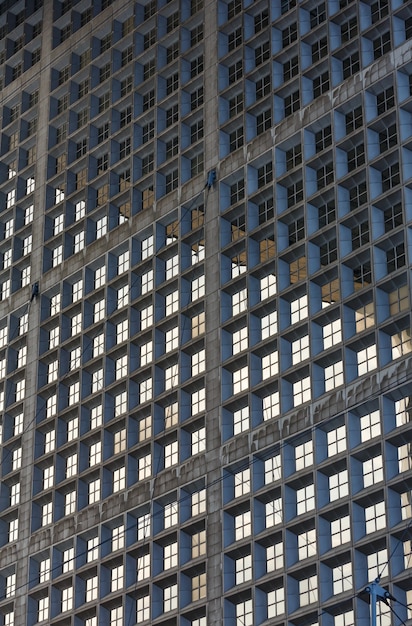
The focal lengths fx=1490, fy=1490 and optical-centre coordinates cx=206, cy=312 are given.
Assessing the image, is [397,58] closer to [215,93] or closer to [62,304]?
[215,93]

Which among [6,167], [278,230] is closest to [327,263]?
[278,230]

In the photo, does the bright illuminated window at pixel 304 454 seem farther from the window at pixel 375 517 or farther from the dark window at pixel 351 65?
the dark window at pixel 351 65

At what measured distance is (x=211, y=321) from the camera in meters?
96.6

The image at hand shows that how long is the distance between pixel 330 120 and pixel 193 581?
1185 inches

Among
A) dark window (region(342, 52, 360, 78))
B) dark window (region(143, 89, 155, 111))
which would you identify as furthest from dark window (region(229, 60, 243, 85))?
dark window (region(342, 52, 360, 78))

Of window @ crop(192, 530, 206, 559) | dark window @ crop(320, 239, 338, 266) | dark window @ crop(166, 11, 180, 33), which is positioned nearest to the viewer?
window @ crop(192, 530, 206, 559)

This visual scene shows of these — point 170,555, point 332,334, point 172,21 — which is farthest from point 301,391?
point 172,21

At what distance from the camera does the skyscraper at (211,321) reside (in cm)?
8462

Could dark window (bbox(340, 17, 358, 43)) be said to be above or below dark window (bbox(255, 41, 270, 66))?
below

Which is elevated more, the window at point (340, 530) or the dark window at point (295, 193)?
the dark window at point (295, 193)

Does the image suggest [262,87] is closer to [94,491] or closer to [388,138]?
[388,138]

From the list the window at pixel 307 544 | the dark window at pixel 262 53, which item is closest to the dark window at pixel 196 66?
the dark window at pixel 262 53

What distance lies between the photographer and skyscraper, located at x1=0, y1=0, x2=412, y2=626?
84625 mm

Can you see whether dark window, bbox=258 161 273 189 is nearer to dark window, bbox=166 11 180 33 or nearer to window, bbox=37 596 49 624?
dark window, bbox=166 11 180 33
